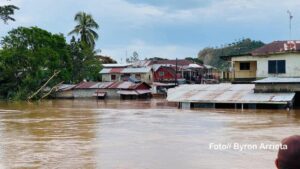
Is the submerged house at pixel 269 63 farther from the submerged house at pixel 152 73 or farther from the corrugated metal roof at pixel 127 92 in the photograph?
the submerged house at pixel 152 73

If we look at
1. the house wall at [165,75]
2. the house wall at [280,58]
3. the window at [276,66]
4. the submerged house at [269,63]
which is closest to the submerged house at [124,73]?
the house wall at [165,75]

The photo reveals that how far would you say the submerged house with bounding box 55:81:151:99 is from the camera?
1909 inches

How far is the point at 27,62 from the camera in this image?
1827 inches

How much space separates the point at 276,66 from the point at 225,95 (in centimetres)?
583

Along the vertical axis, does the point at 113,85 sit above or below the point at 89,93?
above

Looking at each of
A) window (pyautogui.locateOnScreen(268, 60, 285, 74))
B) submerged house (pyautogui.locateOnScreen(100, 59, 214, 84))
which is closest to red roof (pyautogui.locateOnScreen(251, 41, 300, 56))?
window (pyautogui.locateOnScreen(268, 60, 285, 74))

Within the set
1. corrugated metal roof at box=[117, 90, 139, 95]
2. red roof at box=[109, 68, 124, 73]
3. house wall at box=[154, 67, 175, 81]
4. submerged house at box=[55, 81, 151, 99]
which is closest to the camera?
corrugated metal roof at box=[117, 90, 139, 95]

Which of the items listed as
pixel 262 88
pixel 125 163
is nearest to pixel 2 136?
pixel 125 163

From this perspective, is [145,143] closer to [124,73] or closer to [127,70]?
[124,73]

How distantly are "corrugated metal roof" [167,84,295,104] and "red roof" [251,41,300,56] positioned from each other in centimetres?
377

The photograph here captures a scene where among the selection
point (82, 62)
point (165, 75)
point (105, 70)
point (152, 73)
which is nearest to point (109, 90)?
point (82, 62)

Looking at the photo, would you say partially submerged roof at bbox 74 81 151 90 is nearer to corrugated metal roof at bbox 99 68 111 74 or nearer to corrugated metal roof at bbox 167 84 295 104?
corrugated metal roof at bbox 99 68 111 74

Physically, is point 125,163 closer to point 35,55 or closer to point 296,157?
point 296,157

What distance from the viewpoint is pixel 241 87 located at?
30.3 meters
